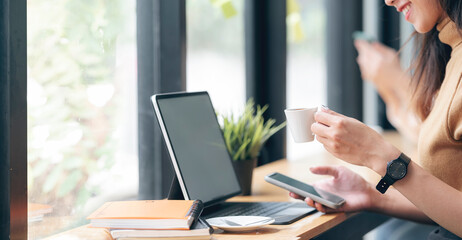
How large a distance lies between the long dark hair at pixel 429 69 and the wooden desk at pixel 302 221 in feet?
1.27

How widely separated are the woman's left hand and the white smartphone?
0.25m

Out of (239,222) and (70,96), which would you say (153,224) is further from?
(70,96)

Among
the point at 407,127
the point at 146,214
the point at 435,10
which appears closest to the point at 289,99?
the point at 407,127

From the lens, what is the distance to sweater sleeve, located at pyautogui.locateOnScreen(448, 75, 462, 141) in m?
1.35

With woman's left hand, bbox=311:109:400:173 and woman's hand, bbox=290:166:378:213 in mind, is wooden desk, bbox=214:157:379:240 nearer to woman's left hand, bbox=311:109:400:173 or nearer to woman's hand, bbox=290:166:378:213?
woman's hand, bbox=290:166:378:213

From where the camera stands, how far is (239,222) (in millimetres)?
1354

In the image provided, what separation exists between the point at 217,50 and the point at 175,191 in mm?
1025

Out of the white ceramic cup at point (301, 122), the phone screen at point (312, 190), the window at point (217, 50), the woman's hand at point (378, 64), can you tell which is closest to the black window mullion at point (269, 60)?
the window at point (217, 50)

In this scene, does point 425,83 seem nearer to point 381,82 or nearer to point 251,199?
point 251,199

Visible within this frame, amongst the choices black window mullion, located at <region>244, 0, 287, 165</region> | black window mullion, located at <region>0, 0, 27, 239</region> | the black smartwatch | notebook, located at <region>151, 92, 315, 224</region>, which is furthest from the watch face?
black window mullion, located at <region>244, 0, 287, 165</region>

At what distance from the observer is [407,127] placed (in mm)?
3074

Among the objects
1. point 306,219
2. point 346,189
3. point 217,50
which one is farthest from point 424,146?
point 217,50

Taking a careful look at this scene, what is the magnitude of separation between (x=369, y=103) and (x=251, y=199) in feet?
8.52

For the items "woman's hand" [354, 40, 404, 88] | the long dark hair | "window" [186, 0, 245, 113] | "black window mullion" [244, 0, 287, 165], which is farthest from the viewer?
"woman's hand" [354, 40, 404, 88]
